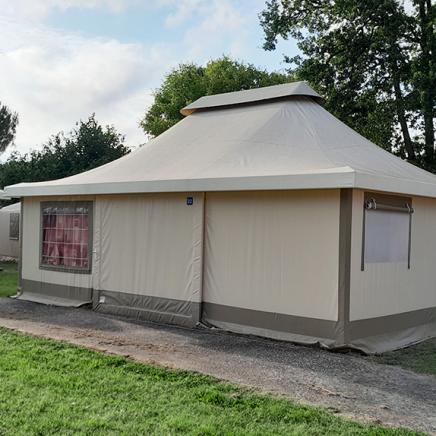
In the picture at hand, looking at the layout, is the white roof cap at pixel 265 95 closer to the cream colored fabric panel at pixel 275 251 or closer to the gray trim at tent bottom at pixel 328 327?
the cream colored fabric panel at pixel 275 251

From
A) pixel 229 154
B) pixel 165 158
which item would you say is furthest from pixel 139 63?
pixel 229 154

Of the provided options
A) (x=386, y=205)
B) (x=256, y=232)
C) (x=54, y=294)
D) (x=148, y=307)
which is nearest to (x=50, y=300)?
(x=54, y=294)

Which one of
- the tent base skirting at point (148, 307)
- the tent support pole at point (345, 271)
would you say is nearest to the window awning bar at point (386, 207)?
the tent support pole at point (345, 271)

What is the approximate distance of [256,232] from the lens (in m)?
7.27

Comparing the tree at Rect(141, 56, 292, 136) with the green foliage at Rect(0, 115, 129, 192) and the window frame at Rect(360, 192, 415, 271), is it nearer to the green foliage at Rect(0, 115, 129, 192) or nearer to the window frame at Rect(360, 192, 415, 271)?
the green foliage at Rect(0, 115, 129, 192)

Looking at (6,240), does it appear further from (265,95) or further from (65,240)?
(265,95)

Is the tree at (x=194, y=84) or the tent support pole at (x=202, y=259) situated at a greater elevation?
the tree at (x=194, y=84)

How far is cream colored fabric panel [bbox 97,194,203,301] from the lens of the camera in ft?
25.7

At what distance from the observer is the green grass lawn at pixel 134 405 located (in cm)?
379

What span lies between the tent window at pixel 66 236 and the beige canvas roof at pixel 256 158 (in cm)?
36

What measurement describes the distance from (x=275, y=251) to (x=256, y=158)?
4.76ft

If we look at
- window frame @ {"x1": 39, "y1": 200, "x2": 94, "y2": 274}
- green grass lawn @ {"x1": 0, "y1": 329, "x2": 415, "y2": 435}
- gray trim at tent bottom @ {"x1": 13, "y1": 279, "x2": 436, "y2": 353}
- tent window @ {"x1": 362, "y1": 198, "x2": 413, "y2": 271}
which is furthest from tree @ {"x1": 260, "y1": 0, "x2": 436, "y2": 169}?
green grass lawn @ {"x1": 0, "y1": 329, "x2": 415, "y2": 435}

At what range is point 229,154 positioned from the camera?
26.8 feet

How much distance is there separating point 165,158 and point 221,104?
64.2 inches
